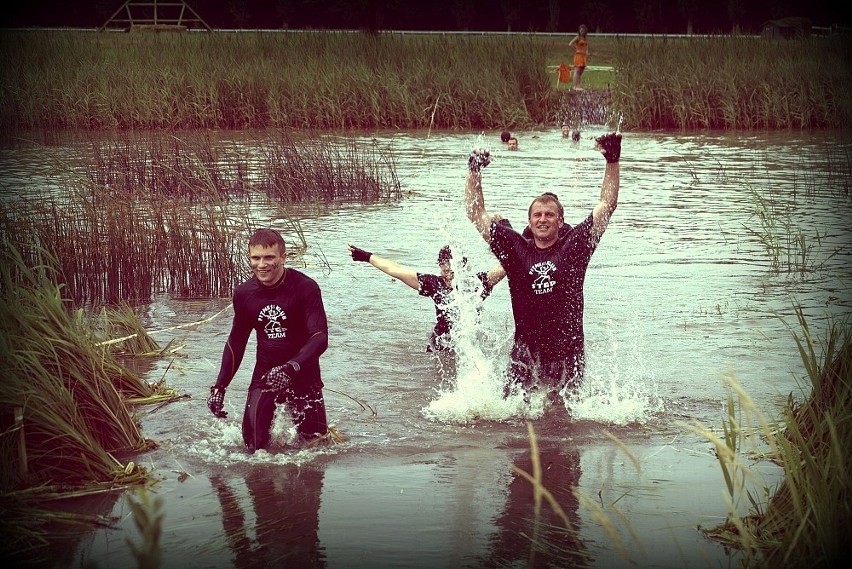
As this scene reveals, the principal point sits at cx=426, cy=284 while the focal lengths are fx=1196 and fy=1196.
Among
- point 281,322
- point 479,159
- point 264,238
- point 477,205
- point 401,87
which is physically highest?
point 401,87

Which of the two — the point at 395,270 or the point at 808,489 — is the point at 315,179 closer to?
the point at 395,270

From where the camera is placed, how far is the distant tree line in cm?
4359

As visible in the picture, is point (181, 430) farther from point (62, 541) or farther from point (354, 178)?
point (354, 178)

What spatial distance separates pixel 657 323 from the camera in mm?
10359

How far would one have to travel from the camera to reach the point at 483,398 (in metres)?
7.87

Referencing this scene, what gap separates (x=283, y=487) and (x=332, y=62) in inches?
795

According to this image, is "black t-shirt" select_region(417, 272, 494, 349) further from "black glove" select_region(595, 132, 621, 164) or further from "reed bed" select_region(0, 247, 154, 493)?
"reed bed" select_region(0, 247, 154, 493)

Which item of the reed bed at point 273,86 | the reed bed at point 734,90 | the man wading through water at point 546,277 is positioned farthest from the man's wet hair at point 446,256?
the reed bed at point 734,90

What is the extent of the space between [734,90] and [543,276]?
17.6 meters

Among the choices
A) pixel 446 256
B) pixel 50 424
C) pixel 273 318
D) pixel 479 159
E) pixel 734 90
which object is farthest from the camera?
pixel 734 90

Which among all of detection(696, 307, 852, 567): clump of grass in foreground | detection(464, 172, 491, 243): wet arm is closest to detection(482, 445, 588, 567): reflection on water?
detection(696, 307, 852, 567): clump of grass in foreground

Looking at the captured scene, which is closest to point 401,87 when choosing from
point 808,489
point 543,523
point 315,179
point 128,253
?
point 315,179

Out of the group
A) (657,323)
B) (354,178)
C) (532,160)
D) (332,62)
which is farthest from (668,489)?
(332,62)

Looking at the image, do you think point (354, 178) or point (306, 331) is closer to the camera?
point (306, 331)
